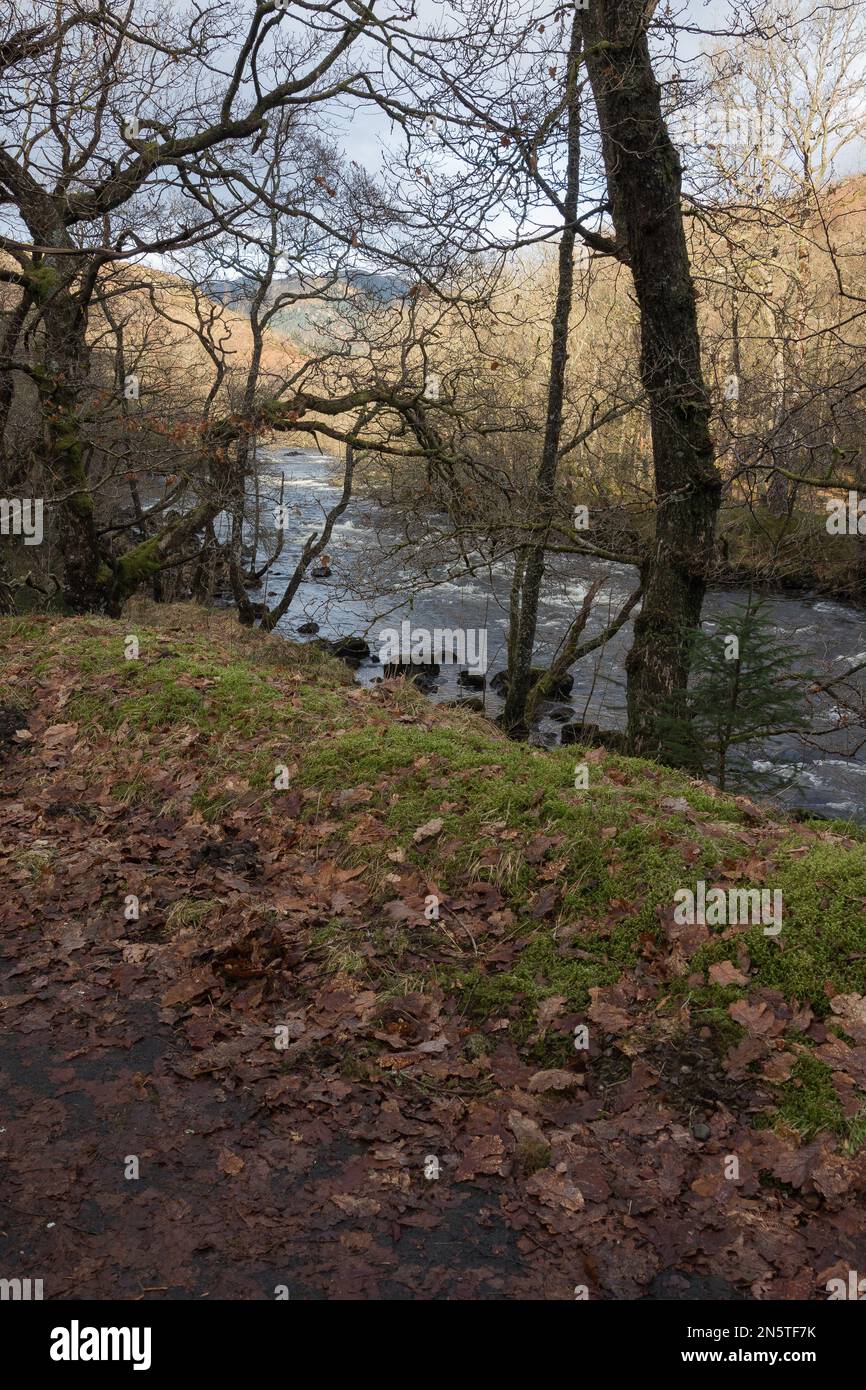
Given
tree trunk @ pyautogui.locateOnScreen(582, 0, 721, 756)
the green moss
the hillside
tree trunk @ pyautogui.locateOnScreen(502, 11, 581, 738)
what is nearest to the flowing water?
tree trunk @ pyautogui.locateOnScreen(502, 11, 581, 738)

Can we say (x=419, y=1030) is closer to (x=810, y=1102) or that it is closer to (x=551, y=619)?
(x=810, y=1102)

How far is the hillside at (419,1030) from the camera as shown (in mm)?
3246

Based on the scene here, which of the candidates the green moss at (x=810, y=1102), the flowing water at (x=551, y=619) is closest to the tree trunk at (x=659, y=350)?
the flowing water at (x=551, y=619)

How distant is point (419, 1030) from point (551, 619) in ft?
51.2

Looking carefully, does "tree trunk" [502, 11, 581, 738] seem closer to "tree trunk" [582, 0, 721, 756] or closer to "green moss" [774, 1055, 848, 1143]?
"tree trunk" [582, 0, 721, 756]

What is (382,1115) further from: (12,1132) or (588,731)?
(588,731)

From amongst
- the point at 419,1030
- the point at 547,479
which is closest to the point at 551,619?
the point at 547,479

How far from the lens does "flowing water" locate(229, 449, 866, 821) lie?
41.3 feet

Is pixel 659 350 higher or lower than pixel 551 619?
higher

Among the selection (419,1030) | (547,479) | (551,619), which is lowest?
(419,1030)

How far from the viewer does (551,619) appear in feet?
64.0

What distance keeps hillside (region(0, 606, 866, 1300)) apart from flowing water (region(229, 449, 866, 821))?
4785 millimetres

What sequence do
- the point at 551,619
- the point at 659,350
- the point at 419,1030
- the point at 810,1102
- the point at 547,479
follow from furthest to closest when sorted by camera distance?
the point at 551,619, the point at 547,479, the point at 659,350, the point at 419,1030, the point at 810,1102
